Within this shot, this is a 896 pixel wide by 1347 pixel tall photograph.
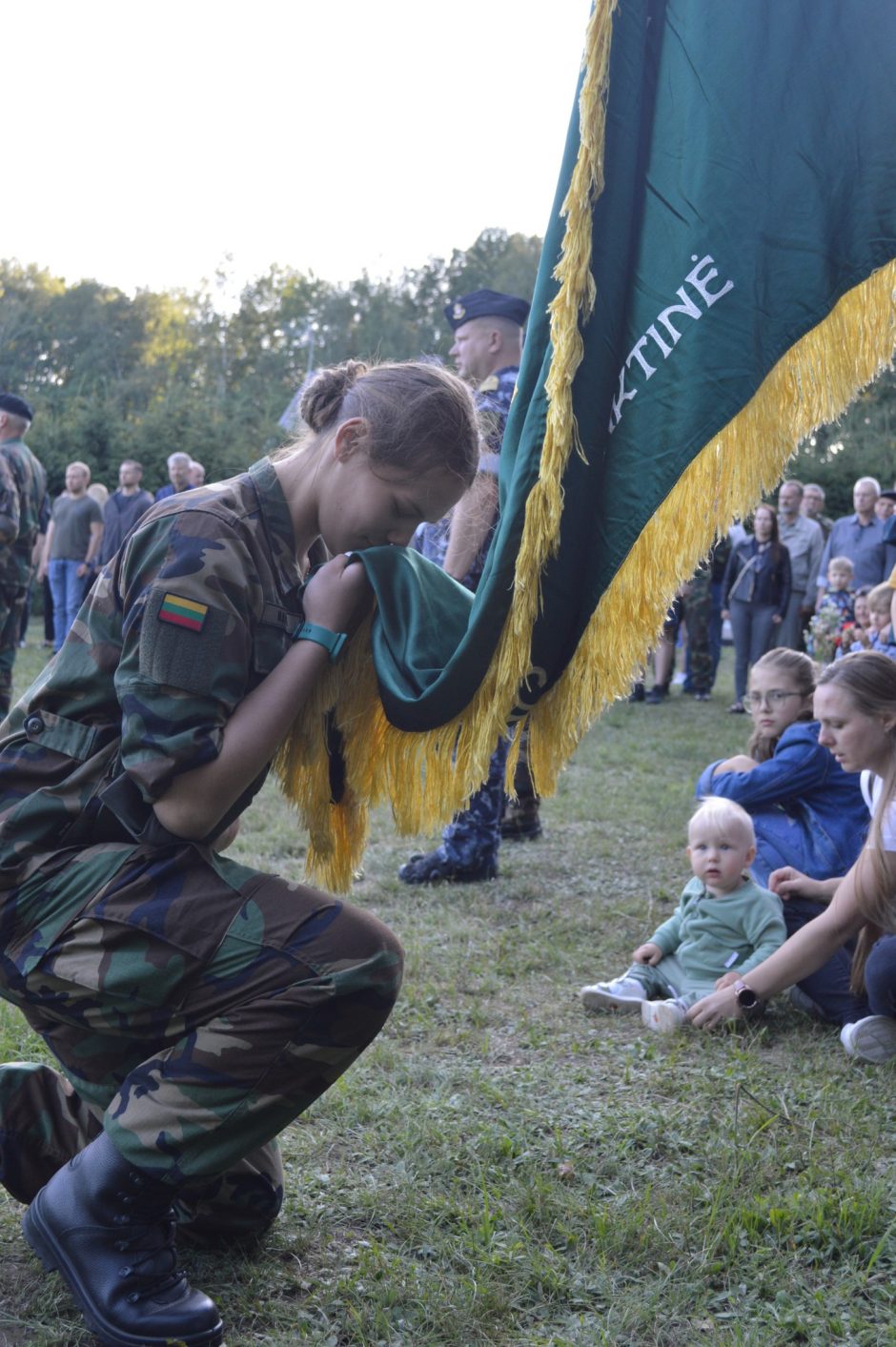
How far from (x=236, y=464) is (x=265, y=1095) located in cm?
2357

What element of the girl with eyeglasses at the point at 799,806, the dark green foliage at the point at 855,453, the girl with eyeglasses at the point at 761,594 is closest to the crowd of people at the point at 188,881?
the girl with eyeglasses at the point at 799,806

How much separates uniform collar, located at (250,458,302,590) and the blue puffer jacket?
2411mm

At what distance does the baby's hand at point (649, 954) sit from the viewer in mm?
4137

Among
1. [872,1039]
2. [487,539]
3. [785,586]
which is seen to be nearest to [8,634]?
[487,539]

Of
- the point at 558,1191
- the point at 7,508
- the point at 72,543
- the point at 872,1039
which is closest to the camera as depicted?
the point at 558,1191

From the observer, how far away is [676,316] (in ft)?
7.66

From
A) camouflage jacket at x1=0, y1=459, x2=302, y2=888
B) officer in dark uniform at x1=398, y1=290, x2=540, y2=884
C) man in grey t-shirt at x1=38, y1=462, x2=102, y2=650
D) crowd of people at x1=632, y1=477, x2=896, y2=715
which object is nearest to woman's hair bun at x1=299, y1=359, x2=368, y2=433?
camouflage jacket at x1=0, y1=459, x2=302, y2=888

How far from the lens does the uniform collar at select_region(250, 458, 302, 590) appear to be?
95.7 inches

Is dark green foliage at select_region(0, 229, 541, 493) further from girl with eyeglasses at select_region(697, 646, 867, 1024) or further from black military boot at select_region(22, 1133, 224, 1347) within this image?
black military boot at select_region(22, 1133, 224, 1347)

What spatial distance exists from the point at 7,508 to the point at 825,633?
5713 mm

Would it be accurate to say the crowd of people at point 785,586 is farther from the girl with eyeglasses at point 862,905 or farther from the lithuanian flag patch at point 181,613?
the lithuanian flag patch at point 181,613

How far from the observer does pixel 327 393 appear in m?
2.54

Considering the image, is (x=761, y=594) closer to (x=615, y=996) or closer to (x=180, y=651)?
(x=615, y=996)

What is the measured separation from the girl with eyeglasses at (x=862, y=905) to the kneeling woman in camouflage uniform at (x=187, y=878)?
1.69 meters
